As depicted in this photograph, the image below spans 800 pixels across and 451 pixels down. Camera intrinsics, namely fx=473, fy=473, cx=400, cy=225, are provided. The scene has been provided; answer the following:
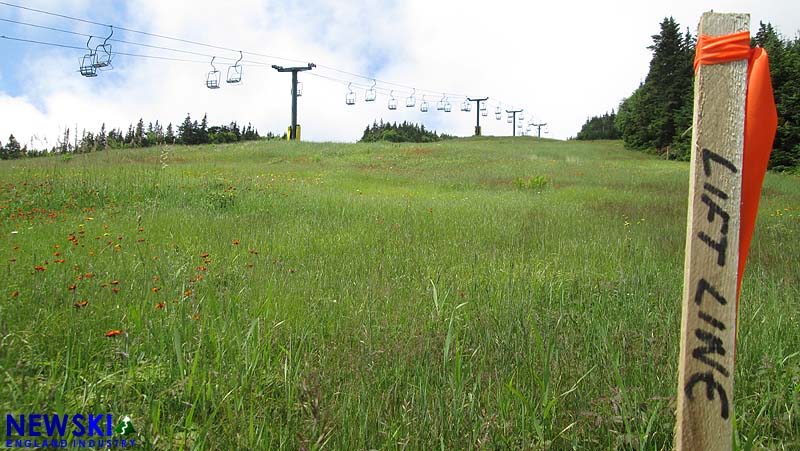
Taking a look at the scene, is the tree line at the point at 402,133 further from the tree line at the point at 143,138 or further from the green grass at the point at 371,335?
the green grass at the point at 371,335

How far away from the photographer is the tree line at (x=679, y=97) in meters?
24.5

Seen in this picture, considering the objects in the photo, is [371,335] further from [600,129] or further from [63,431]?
[600,129]

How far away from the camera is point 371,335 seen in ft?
9.50

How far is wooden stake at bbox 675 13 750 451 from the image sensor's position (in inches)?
62.5

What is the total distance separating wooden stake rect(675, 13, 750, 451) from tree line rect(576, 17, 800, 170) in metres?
29.4

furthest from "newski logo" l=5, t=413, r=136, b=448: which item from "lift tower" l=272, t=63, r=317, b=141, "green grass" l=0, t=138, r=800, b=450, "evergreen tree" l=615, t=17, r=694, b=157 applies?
"evergreen tree" l=615, t=17, r=694, b=157

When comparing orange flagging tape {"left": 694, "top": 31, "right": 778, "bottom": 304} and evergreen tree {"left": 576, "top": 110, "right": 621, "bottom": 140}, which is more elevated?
evergreen tree {"left": 576, "top": 110, "right": 621, "bottom": 140}

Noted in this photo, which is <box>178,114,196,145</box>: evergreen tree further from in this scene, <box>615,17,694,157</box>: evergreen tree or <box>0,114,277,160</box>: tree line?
<box>615,17,694,157</box>: evergreen tree

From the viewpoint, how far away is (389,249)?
5.59m

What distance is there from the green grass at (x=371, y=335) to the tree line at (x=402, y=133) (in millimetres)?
73017

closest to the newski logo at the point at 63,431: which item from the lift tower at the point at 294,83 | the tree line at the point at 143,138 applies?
the tree line at the point at 143,138

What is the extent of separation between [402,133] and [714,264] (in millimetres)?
88052

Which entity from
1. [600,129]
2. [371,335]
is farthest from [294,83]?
[600,129]

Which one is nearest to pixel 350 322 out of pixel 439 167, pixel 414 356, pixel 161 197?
pixel 414 356
